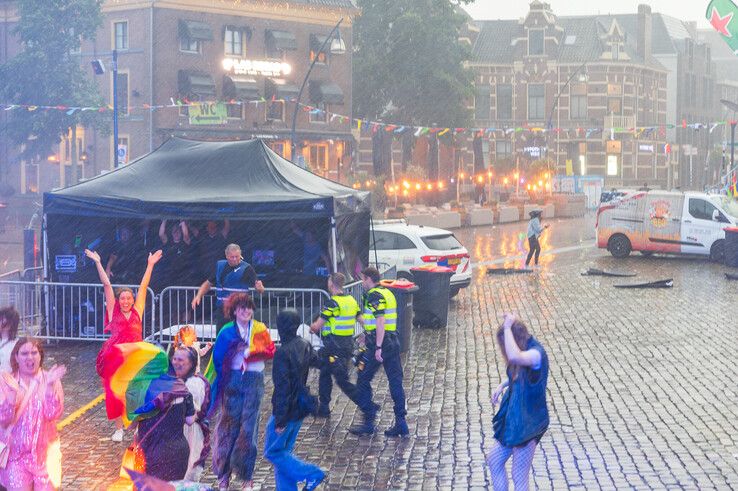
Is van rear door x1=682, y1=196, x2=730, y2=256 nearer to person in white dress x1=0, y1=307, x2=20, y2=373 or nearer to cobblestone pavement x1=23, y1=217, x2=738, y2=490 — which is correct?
cobblestone pavement x1=23, y1=217, x2=738, y2=490

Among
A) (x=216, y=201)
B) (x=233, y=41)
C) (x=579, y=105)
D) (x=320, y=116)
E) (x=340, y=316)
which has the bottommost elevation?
(x=340, y=316)

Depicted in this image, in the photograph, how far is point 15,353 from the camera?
7.83 metres

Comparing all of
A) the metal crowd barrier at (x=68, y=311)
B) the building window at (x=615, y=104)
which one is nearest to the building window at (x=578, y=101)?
the building window at (x=615, y=104)

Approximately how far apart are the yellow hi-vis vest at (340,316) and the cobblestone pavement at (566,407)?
3.18 ft

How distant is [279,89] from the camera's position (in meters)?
58.2

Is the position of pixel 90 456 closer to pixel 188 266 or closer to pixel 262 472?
pixel 262 472

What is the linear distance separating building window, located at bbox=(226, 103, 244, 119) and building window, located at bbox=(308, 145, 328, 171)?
4923 millimetres

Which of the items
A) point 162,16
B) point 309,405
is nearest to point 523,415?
point 309,405

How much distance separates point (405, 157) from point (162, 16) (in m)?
18.5

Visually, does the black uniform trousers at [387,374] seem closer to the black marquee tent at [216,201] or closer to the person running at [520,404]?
the person running at [520,404]

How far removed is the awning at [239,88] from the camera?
184ft

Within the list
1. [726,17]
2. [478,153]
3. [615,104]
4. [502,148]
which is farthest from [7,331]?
[615,104]

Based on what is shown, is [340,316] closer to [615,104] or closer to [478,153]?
[478,153]

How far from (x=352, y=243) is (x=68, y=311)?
461cm
